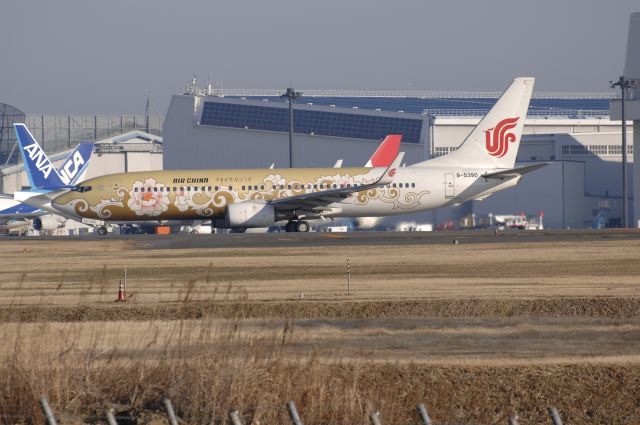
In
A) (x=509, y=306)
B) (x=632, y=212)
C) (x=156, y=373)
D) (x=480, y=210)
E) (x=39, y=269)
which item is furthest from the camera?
(x=632, y=212)

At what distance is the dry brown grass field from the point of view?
52.0 feet

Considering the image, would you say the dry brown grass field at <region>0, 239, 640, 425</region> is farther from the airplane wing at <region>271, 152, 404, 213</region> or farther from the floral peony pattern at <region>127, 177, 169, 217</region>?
the floral peony pattern at <region>127, 177, 169, 217</region>

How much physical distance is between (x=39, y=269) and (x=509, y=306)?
18024mm

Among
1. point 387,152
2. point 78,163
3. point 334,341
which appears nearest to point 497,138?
point 387,152

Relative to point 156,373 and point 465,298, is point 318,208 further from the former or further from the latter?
point 156,373

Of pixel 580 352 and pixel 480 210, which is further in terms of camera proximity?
pixel 480 210

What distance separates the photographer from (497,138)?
6103cm

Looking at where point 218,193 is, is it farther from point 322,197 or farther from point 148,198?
point 322,197

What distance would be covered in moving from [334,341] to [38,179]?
62.3 m

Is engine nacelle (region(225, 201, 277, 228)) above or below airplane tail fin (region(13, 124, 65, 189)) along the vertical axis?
below

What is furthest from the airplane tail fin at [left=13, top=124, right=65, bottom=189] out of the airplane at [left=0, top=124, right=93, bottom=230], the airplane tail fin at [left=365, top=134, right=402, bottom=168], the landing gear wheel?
the landing gear wheel

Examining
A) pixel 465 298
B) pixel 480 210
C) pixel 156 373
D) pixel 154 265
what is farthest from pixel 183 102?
pixel 156 373

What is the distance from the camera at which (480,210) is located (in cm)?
7831

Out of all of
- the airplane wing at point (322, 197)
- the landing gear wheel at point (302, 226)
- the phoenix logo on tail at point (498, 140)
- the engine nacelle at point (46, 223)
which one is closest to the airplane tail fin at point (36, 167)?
the engine nacelle at point (46, 223)
